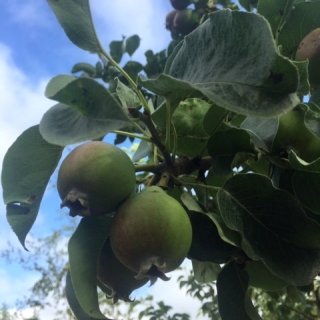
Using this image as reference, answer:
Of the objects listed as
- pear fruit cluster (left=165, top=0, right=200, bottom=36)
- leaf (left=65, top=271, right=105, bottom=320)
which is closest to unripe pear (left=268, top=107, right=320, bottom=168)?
leaf (left=65, top=271, right=105, bottom=320)

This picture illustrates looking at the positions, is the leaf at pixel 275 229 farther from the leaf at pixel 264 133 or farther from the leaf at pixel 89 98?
the leaf at pixel 89 98

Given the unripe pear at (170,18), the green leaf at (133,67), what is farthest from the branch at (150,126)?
the unripe pear at (170,18)

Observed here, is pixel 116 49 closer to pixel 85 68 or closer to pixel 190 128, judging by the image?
pixel 85 68

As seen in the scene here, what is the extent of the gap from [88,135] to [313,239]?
0.35 metres

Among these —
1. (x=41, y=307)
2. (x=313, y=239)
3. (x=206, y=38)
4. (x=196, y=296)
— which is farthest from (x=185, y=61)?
(x=41, y=307)

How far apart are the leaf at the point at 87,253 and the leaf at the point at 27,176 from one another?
113mm

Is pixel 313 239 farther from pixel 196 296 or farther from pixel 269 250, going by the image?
pixel 196 296

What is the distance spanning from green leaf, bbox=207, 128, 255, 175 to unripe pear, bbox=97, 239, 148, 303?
8.4 inches

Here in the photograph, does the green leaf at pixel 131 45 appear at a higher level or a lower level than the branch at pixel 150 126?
lower

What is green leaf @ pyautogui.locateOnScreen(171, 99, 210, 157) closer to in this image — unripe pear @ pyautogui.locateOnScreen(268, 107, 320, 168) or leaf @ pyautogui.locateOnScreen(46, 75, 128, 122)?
unripe pear @ pyautogui.locateOnScreen(268, 107, 320, 168)

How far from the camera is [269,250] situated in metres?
0.71

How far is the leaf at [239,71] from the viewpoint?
54 cm

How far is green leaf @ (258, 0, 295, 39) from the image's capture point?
3.01 feet

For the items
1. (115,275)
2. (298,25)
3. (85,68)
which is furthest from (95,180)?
(85,68)
